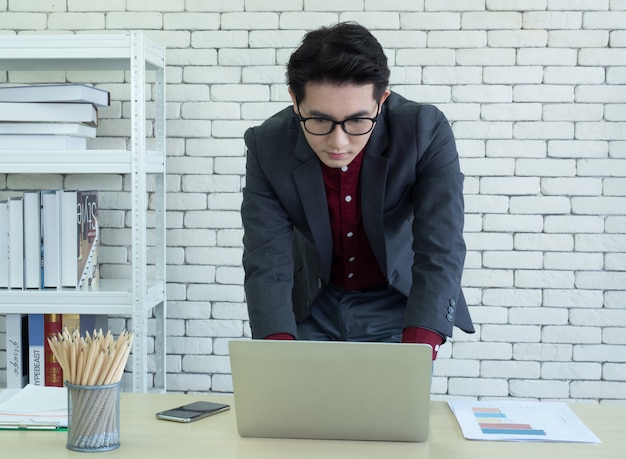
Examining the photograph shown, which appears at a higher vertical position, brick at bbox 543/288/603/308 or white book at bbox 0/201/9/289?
white book at bbox 0/201/9/289

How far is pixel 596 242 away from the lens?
3322 millimetres

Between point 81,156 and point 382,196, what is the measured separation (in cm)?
136

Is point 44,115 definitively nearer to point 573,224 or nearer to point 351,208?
point 351,208

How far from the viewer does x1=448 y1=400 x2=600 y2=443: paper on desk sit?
1.61 metres

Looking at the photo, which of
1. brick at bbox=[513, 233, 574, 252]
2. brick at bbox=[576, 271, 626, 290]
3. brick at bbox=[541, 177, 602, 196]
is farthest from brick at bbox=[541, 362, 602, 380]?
brick at bbox=[541, 177, 602, 196]

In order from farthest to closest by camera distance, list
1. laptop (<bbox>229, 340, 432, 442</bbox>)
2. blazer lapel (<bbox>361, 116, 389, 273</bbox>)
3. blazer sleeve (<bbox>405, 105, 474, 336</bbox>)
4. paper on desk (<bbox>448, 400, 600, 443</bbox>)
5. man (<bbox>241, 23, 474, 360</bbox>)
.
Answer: blazer lapel (<bbox>361, 116, 389, 273</bbox>)
blazer sleeve (<bbox>405, 105, 474, 336</bbox>)
man (<bbox>241, 23, 474, 360</bbox>)
paper on desk (<bbox>448, 400, 600, 443</bbox>)
laptop (<bbox>229, 340, 432, 442</bbox>)

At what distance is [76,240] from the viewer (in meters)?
3.13

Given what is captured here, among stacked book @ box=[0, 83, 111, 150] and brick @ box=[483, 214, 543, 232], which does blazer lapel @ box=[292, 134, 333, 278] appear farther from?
brick @ box=[483, 214, 543, 232]

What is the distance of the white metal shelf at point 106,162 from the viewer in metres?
2.98

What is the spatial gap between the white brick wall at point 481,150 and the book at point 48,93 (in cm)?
40

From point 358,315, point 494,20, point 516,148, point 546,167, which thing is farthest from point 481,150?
point 358,315

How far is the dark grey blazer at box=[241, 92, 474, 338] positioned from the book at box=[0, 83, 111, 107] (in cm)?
108

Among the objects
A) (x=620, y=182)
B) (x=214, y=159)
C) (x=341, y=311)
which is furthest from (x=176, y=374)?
(x=620, y=182)

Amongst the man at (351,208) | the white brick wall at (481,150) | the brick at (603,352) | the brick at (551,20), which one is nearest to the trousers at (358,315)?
the man at (351,208)
